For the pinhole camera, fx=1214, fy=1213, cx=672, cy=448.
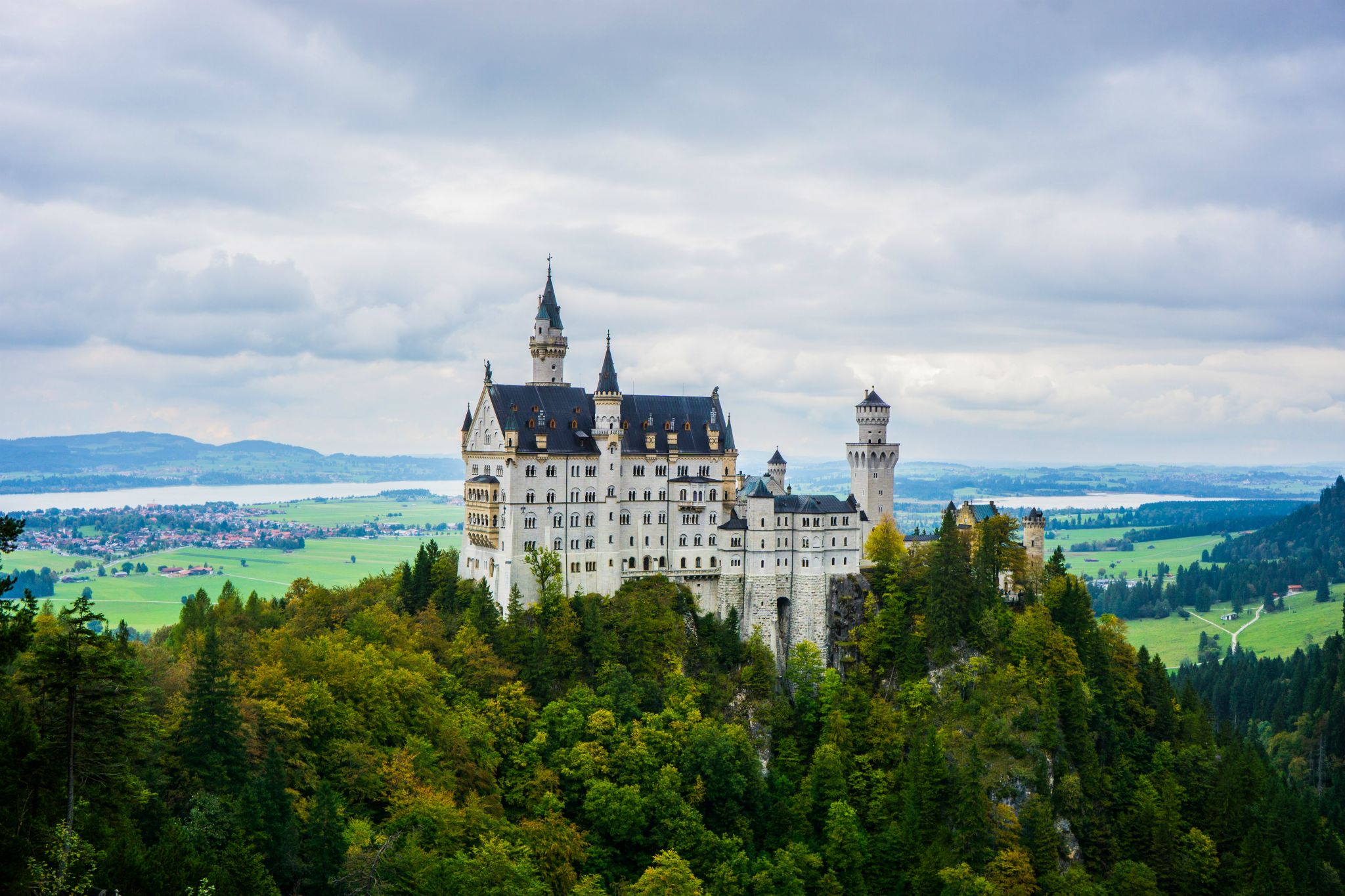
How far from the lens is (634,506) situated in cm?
10000

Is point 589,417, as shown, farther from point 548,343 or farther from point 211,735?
point 211,735

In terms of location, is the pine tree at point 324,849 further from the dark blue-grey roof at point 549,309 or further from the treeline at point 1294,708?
the treeline at point 1294,708

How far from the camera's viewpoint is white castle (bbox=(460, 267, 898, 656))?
95188 millimetres

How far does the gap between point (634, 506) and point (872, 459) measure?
2776 cm

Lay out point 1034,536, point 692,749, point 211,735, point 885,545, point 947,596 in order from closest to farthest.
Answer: point 211,735
point 692,749
point 947,596
point 885,545
point 1034,536

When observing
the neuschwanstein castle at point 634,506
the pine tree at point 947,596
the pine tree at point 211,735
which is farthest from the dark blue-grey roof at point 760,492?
the pine tree at point 211,735

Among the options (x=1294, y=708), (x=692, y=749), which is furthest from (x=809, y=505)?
(x=1294, y=708)

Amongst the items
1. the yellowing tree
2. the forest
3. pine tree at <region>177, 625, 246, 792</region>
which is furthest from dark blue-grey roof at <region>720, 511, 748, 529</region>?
pine tree at <region>177, 625, 246, 792</region>

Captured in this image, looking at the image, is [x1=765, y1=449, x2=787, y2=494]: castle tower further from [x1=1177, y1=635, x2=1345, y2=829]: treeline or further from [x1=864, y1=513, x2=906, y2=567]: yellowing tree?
[x1=1177, y1=635, x2=1345, y2=829]: treeline

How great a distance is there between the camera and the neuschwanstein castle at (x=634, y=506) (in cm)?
9519

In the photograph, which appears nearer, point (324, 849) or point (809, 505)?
point (324, 849)

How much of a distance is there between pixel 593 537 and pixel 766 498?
15229mm

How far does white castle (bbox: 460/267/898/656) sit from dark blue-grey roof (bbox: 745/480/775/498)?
13 centimetres

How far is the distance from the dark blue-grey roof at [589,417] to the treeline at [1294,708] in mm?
52380
